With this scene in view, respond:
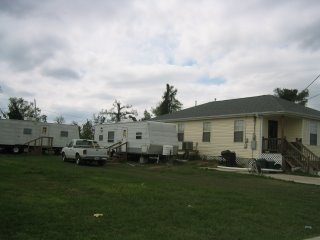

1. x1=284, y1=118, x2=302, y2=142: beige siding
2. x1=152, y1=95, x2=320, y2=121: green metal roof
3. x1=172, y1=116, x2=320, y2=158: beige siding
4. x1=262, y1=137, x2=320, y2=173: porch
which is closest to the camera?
x1=262, y1=137, x2=320, y2=173: porch

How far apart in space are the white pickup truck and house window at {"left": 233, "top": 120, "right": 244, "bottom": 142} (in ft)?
28.4

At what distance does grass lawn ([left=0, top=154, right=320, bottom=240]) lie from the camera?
739cm

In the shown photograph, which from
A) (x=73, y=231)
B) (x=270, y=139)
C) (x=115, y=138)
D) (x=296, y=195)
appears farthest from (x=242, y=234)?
(x=115, y=138)

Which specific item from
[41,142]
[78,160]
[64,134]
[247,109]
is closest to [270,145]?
[247,109]

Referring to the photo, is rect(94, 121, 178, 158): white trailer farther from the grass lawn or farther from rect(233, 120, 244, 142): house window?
the grass lawn

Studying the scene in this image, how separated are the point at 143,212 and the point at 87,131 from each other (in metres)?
57.3

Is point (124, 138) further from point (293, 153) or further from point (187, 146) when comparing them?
point (293, 153)

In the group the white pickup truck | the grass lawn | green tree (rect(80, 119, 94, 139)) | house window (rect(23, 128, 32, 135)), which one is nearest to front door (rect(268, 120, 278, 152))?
the white pickup truck

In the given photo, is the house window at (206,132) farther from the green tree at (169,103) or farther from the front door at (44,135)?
the green tree at (169,103)

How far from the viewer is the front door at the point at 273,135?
1040 inches

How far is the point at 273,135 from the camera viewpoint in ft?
90.5

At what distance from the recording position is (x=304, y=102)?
51594mm

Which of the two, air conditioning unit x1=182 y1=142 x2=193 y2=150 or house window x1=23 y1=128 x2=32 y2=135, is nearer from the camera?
air conditioning unit x1=182 y1=142 x2=193 y2=150

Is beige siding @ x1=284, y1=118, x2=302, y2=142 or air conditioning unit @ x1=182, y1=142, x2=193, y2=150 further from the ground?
beige siding @ x1=284, y1=118, x2=302, y2=142
